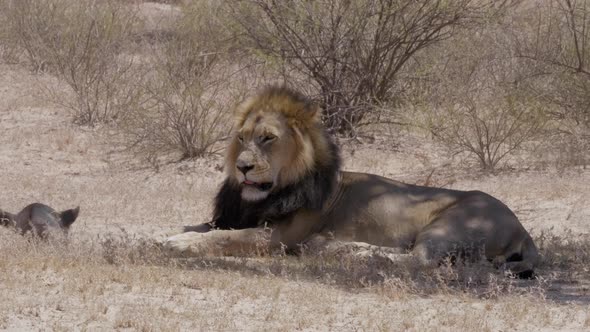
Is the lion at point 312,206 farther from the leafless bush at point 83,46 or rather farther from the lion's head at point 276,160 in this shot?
the leafless bush at point 83,46

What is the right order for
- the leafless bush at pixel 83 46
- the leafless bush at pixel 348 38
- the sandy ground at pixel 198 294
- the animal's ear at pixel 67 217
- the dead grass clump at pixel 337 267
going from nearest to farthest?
1. the sandy ground at pixel 198 294
2. the dead grass clump at pixel 337 267
3. the animal's ear at pixel 67 217
4. the leafless bush at pixel 348 38
5. the leafless bush at pixel 83 46

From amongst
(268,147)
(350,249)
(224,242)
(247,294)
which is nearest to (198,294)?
(247,294)

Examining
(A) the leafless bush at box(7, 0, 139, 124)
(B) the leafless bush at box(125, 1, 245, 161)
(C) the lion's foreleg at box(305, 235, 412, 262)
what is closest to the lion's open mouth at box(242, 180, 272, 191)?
(C) the lion's foreleg at box(305, 235, 412, 262)

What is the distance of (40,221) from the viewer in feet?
28.2

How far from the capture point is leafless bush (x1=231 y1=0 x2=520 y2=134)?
14891 mm

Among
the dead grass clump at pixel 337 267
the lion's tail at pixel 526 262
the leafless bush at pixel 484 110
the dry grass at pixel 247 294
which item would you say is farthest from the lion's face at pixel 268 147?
the leafless bush at pixel 484 110

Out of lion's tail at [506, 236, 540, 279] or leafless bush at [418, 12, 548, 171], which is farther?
leafless bush at [418, 12, 548, 171]

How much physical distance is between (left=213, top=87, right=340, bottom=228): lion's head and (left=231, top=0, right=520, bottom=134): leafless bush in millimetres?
6278

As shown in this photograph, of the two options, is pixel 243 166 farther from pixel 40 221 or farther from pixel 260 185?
pixel 40 221

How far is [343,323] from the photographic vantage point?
6.13 meters

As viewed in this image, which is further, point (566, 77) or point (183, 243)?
point (566, 77)

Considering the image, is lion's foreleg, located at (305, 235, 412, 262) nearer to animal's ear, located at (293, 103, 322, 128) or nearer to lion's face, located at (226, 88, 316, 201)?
lion's face, located at (226, 88, 316, 201)

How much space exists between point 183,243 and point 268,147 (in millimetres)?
1033

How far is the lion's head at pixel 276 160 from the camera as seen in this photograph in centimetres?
842
